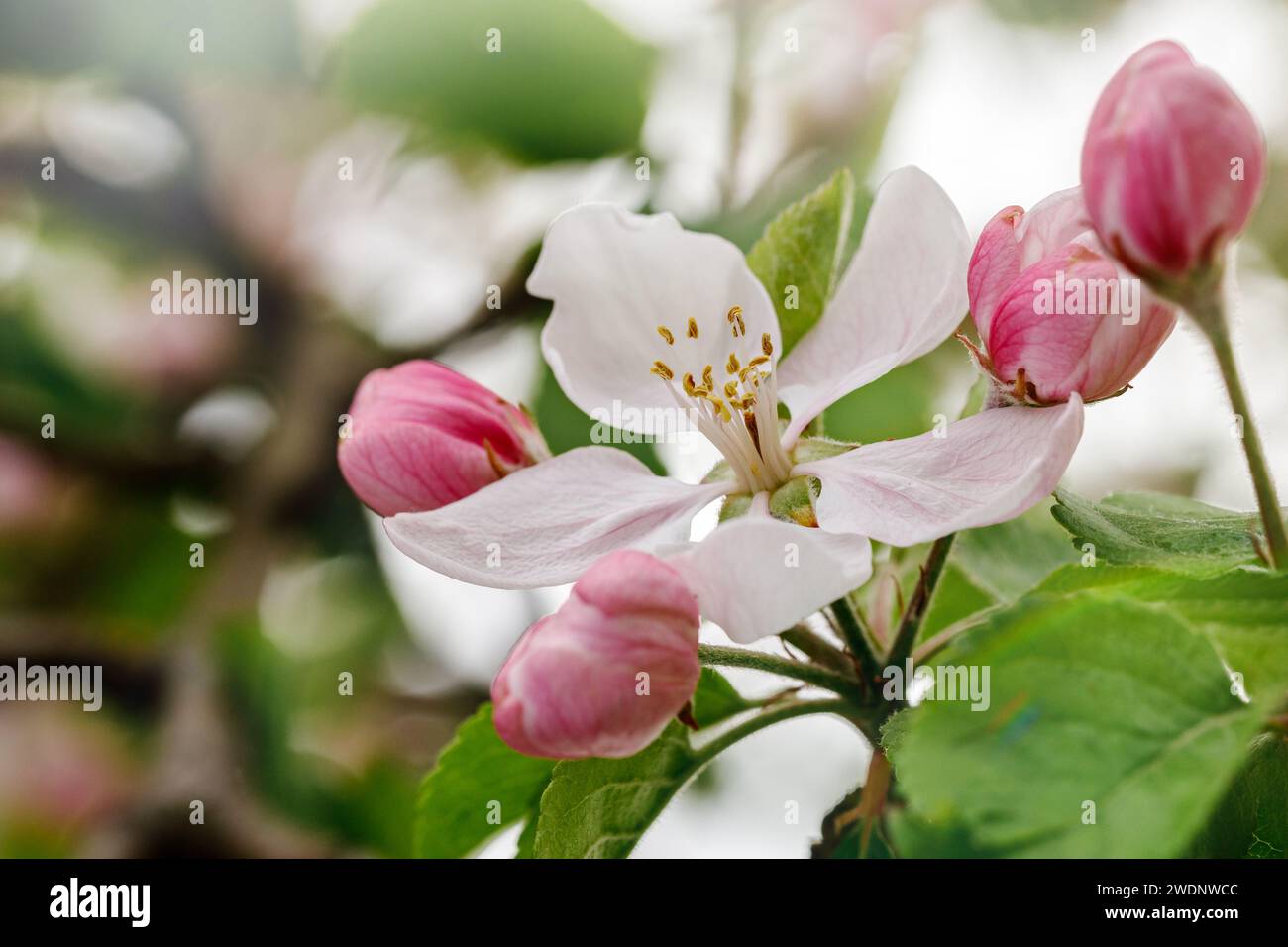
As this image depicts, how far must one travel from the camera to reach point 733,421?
2.59ft

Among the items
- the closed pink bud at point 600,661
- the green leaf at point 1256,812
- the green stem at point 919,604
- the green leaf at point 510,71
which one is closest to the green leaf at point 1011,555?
the green stem at point 919,604

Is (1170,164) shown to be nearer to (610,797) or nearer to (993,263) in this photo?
(993,263)

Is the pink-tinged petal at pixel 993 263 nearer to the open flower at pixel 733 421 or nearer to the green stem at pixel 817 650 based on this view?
the open flower at pixel 733 421

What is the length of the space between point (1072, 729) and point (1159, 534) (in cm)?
20

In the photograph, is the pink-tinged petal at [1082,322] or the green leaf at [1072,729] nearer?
the green leaf at [1072,729]

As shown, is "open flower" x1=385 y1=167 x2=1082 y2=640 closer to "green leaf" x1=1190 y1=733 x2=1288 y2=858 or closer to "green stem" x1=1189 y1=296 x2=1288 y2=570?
"green stem" x1=1189 y1=296 x2=1288 y2=570

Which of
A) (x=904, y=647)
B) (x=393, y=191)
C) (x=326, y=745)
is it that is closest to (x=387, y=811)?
(x=326, y=745)

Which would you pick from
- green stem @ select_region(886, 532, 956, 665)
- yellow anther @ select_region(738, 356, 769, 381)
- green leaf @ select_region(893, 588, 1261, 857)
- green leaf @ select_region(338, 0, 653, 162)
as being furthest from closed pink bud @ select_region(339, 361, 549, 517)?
green leaf @ select_region(338, 0, 653, 162)

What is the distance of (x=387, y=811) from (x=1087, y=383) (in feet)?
4.12

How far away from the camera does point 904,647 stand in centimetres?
72

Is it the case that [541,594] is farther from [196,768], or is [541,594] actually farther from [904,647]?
[904,647]

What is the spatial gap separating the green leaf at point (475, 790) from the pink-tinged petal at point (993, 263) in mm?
394

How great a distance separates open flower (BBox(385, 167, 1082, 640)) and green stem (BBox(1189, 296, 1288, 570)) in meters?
0.08

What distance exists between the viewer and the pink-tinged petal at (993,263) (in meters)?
0.64
